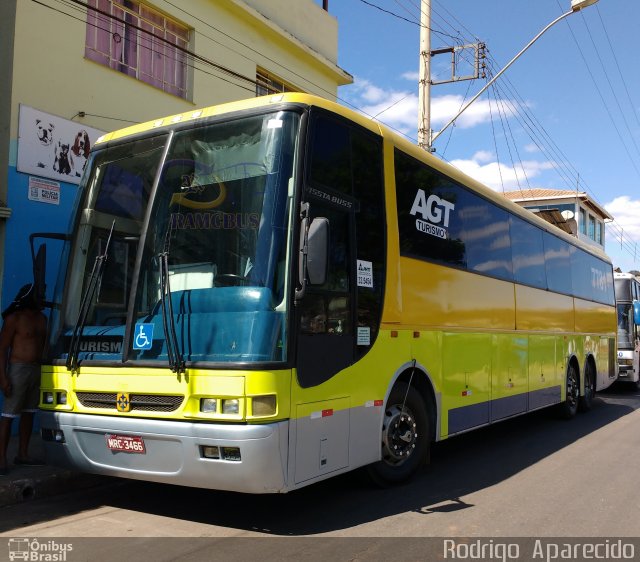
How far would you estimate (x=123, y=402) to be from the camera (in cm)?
483

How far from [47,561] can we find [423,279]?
4.20 metres

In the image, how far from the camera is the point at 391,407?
5914mm

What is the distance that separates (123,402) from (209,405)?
2.71ft

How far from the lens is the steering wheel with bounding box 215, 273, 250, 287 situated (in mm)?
4621

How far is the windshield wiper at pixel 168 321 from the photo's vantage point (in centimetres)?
460

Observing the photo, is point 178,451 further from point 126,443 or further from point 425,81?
point 425,81

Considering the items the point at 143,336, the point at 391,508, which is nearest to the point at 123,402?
the point at 143,336

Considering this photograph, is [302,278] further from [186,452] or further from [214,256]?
[186,452]

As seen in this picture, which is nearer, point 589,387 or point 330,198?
point 330,198

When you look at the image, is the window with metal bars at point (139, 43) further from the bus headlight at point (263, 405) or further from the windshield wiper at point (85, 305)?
the bus headlight at point (263, 405)

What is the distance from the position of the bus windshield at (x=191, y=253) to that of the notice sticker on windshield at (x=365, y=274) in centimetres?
104

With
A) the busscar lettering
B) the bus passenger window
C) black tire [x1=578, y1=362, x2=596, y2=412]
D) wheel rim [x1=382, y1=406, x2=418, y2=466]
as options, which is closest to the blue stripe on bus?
wheel rim [x1=382, y1=406, x2=418, y2=466]

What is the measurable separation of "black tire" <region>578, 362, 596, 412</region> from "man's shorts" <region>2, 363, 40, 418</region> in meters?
10.1

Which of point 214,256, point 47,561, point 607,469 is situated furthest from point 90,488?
point 607,469
